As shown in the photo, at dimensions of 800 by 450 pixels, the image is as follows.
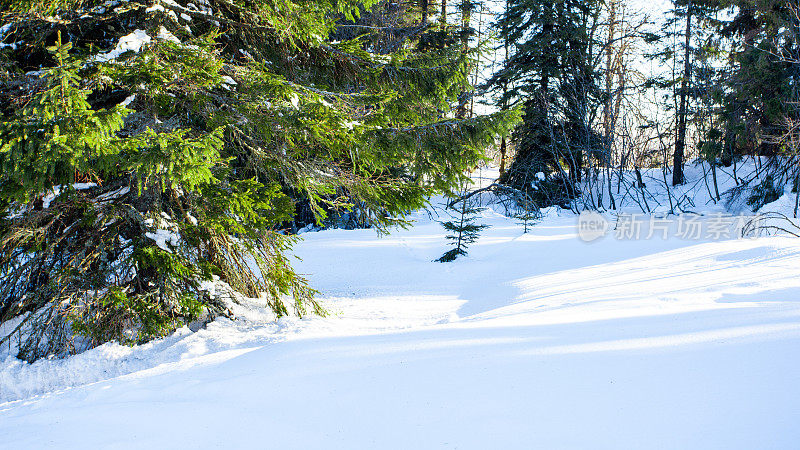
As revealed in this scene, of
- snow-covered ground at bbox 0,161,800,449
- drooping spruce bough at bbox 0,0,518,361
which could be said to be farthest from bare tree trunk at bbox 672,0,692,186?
drooping spruce bough at bbox 0,0,518,361

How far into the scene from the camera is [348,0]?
21.3ft

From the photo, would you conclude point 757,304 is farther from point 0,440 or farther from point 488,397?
point 0,440

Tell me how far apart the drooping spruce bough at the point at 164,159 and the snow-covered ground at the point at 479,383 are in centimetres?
62

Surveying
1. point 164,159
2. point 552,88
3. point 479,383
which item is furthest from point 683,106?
point 164,159

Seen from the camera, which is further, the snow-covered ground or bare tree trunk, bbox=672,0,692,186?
bare tree trunk, bbox=672,0,692,186

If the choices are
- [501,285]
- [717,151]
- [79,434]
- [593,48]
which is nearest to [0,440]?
[79,434]

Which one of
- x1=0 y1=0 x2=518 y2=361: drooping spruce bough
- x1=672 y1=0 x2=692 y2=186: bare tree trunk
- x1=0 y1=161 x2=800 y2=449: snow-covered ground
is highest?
x1=672 y1=0 x2=692 y2=186: bare tree trunk

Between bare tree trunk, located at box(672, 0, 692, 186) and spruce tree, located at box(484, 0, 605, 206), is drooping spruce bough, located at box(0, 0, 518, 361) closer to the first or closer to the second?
spruce tree, located at box(484, 0, 605, 206)

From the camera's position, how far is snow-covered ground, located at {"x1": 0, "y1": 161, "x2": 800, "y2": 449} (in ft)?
7.41

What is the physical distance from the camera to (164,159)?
3.98 meters

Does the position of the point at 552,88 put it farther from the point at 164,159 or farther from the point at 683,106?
the point at 164,159

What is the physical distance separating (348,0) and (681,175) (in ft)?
61.0

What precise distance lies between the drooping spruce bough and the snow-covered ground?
2.02 ft

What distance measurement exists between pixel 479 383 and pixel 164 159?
311 cm
